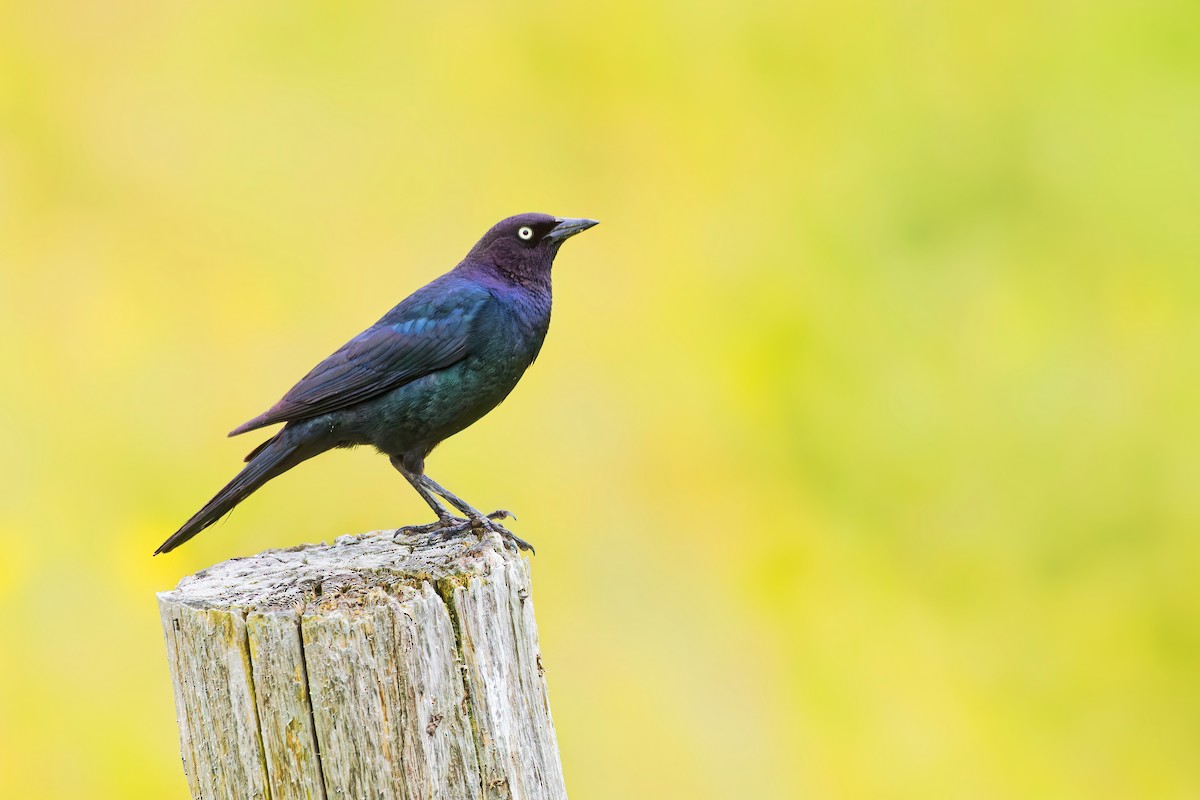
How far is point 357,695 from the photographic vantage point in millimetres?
2652

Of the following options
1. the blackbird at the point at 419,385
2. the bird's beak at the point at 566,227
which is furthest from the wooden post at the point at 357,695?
the bird's beak at the point at 566,227

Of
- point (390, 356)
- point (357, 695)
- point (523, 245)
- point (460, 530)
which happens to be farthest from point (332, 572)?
point (523, 245)

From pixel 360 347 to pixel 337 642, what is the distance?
1685 mm

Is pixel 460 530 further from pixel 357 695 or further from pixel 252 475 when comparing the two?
pixel 357 695

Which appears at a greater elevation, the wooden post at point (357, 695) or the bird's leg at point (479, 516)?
the bird's leg at point (479, 516)

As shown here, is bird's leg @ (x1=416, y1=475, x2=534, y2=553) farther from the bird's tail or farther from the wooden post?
the wooden post

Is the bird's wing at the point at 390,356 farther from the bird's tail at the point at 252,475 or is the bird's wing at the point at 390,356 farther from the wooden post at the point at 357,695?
the wooden post at the point at 357,695

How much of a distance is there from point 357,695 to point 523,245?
241 cm

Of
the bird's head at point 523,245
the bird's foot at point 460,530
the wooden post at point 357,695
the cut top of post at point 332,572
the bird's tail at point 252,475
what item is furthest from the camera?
the bird's head at point 523,245

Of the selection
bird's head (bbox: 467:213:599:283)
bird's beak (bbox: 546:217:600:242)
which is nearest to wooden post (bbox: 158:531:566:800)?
bird's head (bbox: 467:213:599:283)

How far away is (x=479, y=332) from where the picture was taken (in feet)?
13.7

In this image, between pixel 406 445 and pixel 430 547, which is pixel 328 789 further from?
pixel 406 445

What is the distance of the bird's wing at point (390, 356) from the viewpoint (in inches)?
156

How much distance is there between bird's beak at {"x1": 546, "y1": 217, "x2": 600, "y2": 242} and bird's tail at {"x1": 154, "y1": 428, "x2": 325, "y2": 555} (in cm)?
136
